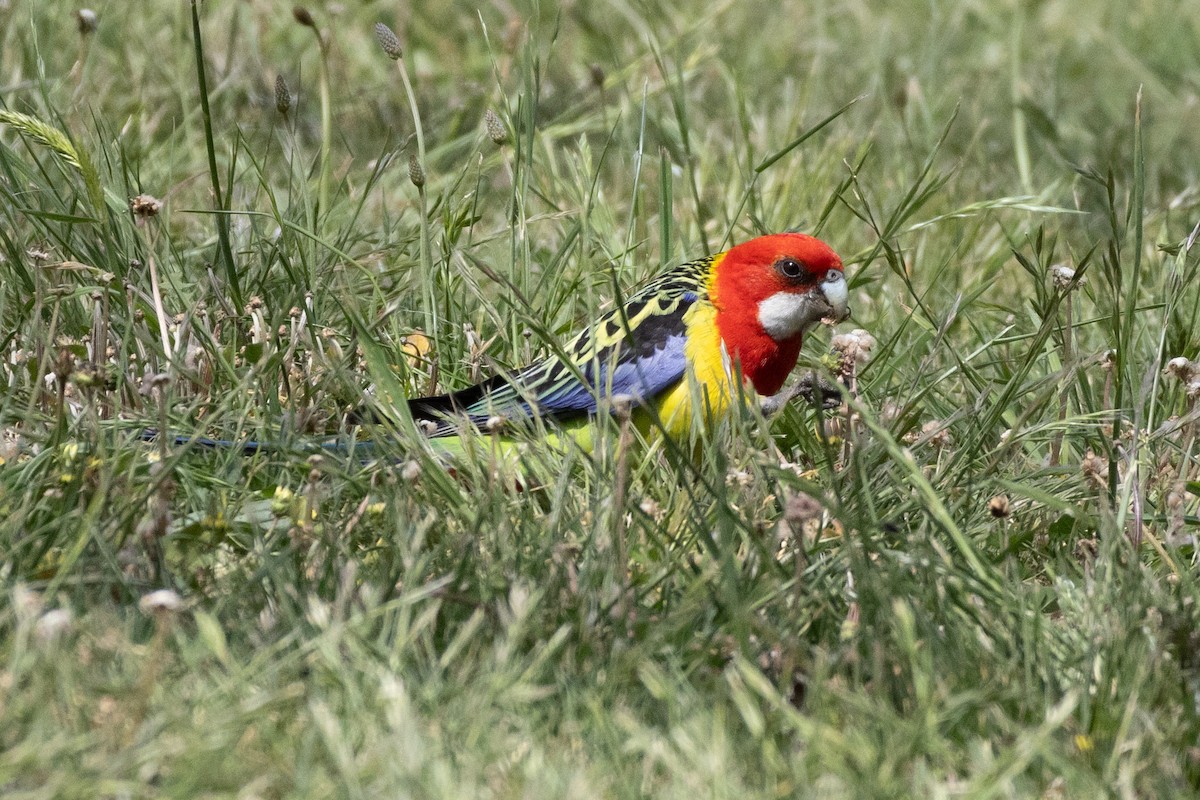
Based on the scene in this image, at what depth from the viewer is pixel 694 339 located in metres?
3.06

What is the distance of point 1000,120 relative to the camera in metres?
5.11

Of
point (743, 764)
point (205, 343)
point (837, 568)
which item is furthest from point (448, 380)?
point (743, 764)

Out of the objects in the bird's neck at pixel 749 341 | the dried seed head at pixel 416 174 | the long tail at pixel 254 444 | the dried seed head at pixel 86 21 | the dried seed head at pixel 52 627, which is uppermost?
the dried seed head at pixel 86 21

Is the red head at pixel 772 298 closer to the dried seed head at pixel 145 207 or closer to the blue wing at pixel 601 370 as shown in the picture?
the blue wing at pixel 601 370

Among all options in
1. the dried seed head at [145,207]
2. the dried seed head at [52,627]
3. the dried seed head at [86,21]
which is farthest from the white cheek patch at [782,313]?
the dried seed head at [52,627]

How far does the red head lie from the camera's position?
3.11 meters

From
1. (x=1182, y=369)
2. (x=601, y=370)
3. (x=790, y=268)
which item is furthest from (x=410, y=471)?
(x=1182, y=369)

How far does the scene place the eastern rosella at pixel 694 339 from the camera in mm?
2896

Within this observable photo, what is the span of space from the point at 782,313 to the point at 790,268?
0.11m

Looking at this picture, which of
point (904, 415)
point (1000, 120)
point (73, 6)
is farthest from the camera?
point (1000, 120)

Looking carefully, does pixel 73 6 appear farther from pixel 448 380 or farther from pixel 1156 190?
pixel 1156 190

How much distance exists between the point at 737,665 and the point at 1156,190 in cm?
339

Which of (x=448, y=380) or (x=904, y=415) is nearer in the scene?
(x=904, y=415)

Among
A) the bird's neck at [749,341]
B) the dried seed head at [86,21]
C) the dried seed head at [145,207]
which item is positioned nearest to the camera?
the dried seed head at [145,207]
